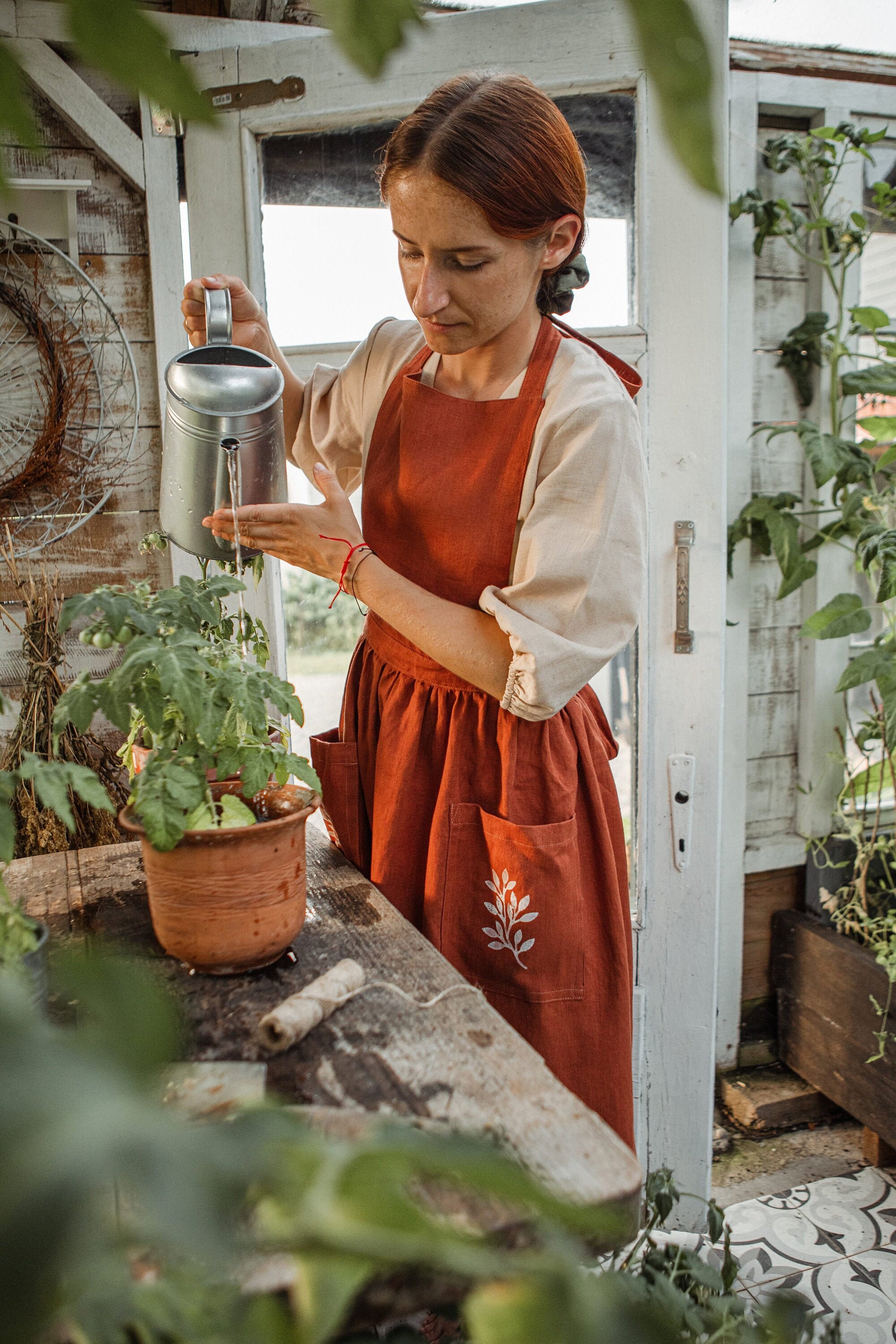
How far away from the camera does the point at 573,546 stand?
47.8 inches

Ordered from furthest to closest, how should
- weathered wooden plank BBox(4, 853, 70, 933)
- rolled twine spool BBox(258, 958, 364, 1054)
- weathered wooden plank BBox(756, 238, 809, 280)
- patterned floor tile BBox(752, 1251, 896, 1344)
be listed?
1. weathered wooden plank BBox(756, 238, 809, 280)
2. patterned floor tile BBox(752, 1251, 896, 1344)
3. weathered wooden plank BBox(4, 853, 70, 933)
4. rolled twine spool BBox(258, 958, 364, 1054)

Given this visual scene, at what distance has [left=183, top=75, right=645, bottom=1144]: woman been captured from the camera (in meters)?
1.20

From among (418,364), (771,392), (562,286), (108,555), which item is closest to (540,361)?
(562,286)

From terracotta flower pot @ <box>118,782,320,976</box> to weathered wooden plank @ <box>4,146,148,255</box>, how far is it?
4.90 feet

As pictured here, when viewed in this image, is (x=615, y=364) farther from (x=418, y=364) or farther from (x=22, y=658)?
(x=22, y=658)

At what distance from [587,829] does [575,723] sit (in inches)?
6.4

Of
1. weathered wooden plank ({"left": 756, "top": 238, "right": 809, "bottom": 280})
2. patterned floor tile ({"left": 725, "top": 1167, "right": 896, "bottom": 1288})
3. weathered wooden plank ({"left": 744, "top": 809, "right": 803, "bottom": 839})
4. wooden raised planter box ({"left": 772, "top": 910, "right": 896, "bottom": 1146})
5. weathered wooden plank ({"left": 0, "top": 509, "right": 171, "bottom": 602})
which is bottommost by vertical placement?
patterned floor tile ({"left": 725, "top": 1167, "right": 896, "bottom": 1288})

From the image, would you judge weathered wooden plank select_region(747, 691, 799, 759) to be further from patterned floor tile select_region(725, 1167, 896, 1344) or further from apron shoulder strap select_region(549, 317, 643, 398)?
apron shoulder strap select_region(549, 317, 643, 398)

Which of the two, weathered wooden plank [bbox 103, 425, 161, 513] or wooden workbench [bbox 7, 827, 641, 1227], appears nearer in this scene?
wooden workbench [bbox 7, 827, 641, 1227]

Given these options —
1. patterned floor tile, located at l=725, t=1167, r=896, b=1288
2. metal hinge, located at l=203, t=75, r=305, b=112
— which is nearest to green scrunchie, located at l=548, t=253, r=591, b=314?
metal hinge, located at l=203, t=75, r=305, b=112

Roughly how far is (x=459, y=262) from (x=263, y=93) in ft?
3.07

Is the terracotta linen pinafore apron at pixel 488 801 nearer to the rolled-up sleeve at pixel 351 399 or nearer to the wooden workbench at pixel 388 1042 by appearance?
the rolled-up sleeve at pixel 351 399

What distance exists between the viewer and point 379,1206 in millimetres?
214

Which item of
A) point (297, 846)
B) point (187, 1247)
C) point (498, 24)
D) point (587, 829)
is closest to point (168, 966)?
point (297, 846)
